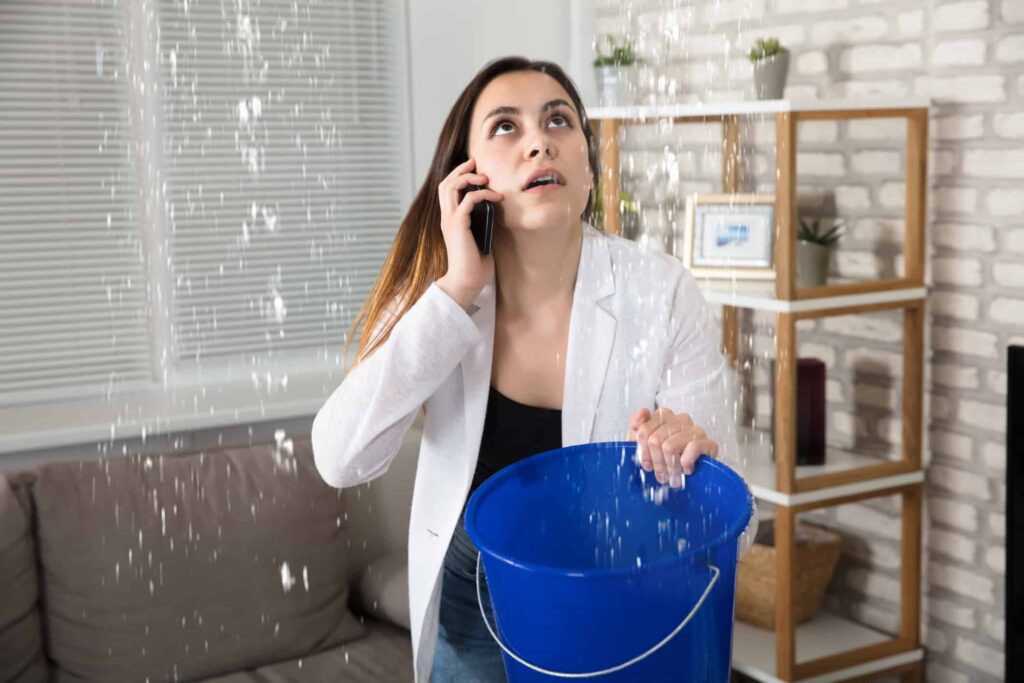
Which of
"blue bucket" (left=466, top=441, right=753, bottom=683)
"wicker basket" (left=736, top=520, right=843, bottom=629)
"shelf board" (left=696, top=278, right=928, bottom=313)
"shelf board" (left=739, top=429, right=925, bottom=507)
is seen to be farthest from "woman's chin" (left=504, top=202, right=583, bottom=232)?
"wicker basket" (left=736, top=520, right=843, bottom=629)

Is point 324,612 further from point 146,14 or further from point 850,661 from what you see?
point 146,14

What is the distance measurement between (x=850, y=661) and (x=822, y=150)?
0.98 m

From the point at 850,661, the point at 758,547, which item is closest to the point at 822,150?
the point at 758,547

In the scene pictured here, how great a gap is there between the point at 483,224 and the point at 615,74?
130cm

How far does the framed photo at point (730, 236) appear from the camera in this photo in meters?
2.20

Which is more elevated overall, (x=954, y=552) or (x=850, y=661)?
(x=954, y=552)

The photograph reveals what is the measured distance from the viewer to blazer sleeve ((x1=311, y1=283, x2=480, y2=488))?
4.03 feet

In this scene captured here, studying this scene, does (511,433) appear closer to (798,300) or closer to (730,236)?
(798,300)

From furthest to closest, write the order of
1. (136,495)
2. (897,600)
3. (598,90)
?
(598,90), (897,600), (136,495)

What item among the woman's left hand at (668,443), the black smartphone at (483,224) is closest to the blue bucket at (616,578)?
the woman's left hand at (668,443)

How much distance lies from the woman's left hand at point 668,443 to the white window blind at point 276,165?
63.3 inches

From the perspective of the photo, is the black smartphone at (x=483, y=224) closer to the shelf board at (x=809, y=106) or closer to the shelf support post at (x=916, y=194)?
the shelf board at (x=809, y=106)

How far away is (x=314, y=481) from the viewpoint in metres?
2.27

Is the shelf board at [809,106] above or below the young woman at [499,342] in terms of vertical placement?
above
